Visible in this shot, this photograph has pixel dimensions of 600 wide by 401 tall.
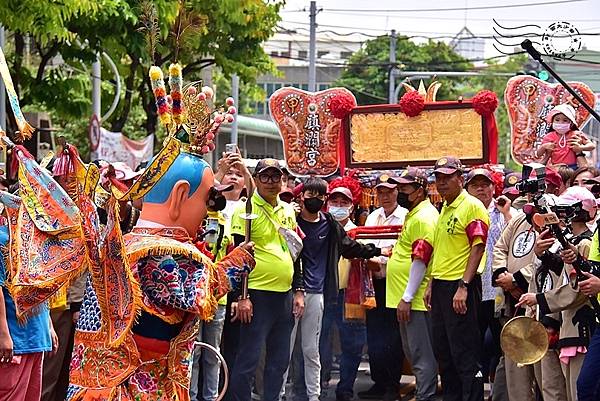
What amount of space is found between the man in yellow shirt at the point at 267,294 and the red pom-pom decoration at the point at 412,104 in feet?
8.97

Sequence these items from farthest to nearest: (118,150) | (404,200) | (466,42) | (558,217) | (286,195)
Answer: (466,42) → (118,150) → (286,195) → (404,200) → (558,217)

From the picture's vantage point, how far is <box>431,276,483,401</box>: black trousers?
31.2 ft

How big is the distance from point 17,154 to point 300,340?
5.39 m

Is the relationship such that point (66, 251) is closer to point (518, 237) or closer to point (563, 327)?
point (563, 327)

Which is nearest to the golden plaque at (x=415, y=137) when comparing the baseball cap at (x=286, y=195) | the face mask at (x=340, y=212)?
the face mask at (x=340, y=212)

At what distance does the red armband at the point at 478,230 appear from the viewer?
9484 mm

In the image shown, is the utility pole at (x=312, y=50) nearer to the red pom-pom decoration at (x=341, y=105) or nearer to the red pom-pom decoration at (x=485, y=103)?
the red pom-pom decoration at (x=341, y=105)

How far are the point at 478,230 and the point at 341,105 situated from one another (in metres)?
3.05

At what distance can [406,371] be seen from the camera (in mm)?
11531

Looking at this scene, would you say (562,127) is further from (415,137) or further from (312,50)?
(312,50)

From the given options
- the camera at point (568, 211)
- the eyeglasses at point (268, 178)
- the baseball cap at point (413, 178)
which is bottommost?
the baseball cap at point (413, 178)

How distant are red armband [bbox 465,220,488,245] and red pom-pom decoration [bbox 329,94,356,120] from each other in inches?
116

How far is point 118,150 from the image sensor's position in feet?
Result: 60.9

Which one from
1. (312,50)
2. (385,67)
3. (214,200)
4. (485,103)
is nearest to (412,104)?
(485,103)
